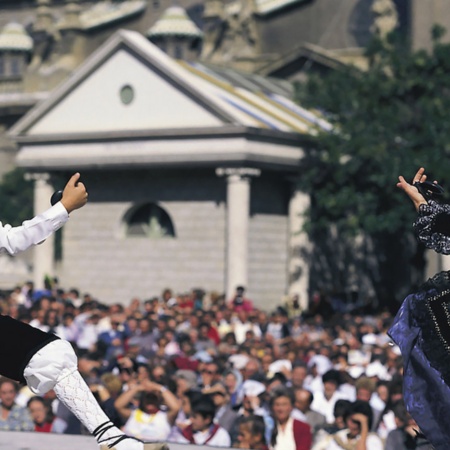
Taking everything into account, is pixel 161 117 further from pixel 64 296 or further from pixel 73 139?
pixel 64 296

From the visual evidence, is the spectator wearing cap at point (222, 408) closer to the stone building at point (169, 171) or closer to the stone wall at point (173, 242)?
the stone building at point (169, 171)

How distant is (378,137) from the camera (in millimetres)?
33656

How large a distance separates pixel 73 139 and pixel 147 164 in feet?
8.16

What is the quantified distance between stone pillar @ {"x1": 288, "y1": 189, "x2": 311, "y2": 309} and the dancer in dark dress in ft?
90.2

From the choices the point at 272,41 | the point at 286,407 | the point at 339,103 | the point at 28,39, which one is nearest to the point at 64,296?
the point at 339,103

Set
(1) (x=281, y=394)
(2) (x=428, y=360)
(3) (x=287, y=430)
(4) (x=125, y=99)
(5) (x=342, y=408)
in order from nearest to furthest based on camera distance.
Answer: (2) (x=428, y=360), (5) (x=342, y=408), (3) (x=287, y=430), (1) (x=281, y=394), (4) (x=125, y=99)

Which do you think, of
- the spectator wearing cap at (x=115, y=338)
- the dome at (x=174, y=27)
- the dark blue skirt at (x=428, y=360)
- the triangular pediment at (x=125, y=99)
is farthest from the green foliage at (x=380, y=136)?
the dark blue skirt at (x=428, y=360)

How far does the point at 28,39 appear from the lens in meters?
70.8

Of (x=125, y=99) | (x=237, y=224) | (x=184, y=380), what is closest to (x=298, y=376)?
(x=184, y=380)

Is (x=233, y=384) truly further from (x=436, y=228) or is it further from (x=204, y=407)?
(x=436, y=228)

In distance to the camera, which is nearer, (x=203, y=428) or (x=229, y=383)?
(x=203, y=428)

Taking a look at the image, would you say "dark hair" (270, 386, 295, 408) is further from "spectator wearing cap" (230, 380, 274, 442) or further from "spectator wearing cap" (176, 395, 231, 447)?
"spectator wearing cap" (176, 395, 231, 447)

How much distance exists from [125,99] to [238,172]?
4.03m

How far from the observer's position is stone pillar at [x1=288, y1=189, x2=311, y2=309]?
36562 mm
